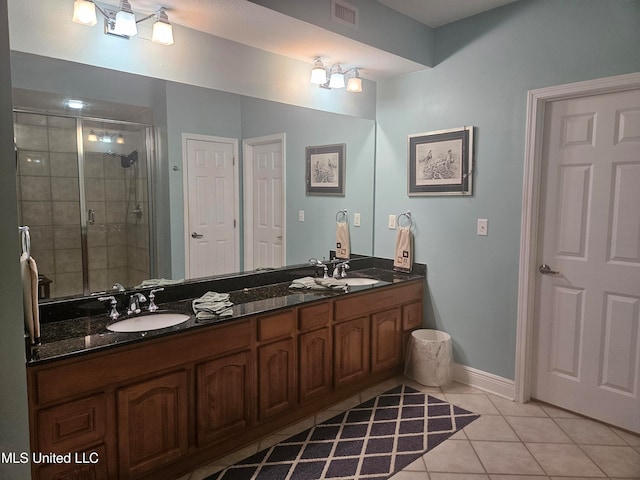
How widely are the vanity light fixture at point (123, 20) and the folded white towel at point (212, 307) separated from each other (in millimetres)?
1369

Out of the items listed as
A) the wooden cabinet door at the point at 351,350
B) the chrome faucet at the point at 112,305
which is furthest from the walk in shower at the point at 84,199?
the wooden cabinet door at the point at 351,350

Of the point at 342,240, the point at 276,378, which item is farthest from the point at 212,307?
the point at 342,240

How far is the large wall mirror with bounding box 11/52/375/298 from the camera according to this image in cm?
213

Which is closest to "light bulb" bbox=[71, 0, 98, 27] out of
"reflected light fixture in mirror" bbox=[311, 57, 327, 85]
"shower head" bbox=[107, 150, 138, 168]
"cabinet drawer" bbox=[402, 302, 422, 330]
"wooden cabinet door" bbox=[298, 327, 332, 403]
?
"shower head" bbox=[107, 150, 138, 168]

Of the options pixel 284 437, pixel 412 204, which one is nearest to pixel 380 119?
pixel 412 204

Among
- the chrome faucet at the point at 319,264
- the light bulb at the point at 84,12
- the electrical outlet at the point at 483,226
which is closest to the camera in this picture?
the light bulb at the point at 84,12

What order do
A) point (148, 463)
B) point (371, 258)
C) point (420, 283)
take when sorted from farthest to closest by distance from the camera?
point (371, 258) → point (420, 283) → point (148, 463)

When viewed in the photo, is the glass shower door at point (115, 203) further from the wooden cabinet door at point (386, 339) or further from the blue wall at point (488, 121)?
the blue wall at point (488, 121)

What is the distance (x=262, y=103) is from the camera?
9.68ft

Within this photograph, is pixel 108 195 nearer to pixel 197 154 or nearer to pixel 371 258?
pixel 197 154

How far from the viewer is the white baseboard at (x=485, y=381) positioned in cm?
304

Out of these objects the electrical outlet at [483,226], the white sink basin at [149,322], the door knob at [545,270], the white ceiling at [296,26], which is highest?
the white ceiling at [296,26]

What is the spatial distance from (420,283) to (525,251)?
0.85m

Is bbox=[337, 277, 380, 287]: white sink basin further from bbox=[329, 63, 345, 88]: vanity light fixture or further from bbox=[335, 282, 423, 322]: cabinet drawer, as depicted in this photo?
bbox=[329, 63, 345, 88]: vanity light fixture
